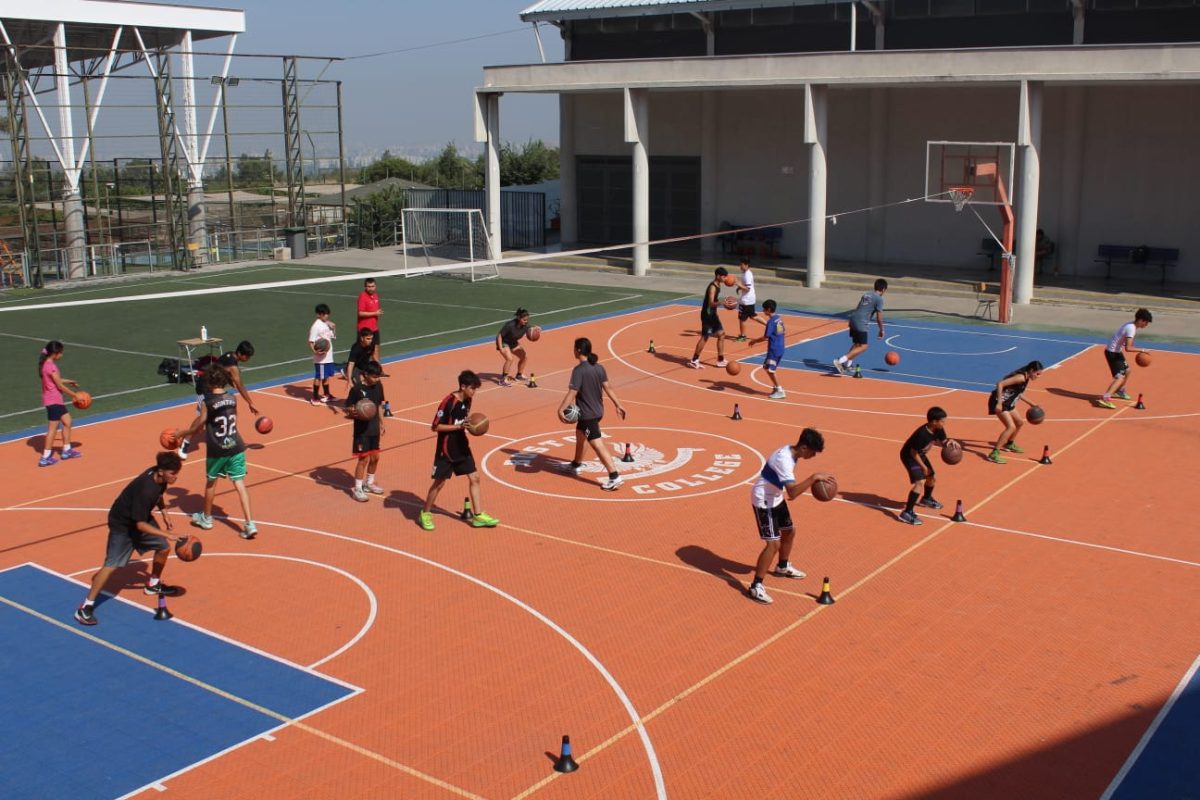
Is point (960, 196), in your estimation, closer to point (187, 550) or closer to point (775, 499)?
point (775, 499)

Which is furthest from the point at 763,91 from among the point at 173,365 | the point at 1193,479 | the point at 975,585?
the point at 975,585

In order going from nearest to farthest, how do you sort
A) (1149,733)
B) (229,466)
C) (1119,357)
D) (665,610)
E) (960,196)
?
(1149,733) < (665,610) < (229,466) < (1119,357) < (960,196)

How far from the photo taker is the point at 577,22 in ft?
161

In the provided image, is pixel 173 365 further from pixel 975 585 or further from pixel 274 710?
pixel 975 585

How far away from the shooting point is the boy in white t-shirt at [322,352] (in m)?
22.7

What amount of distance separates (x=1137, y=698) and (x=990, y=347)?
1904cm

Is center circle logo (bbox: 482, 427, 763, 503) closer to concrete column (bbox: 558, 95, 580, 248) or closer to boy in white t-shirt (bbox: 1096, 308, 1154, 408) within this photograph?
boy in white t-shirt (bbox: 1096, 308, 1154, 408)

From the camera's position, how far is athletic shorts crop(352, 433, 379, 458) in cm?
1658

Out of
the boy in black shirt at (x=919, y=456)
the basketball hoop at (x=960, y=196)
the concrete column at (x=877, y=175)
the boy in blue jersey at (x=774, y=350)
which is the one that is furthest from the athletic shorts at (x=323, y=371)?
the concrete column at (x=877, y=175)

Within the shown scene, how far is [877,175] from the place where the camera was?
42.3 metres

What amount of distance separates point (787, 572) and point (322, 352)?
12.1 metres

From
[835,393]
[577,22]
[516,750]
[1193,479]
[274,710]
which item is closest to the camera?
[516,750]

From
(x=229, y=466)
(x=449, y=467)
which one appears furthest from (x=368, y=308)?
(x=449, y=467)

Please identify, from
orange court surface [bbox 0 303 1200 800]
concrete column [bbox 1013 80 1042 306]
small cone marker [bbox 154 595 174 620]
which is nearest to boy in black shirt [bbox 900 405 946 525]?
orange court surface [bbox 0 303 1200 800]
